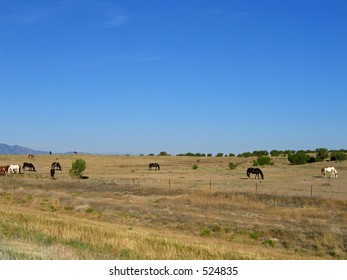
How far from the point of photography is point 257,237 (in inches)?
987

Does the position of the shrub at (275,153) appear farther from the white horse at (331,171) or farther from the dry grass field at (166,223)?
the dry grass field at (166,223)

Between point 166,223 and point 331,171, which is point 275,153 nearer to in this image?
point 331,171

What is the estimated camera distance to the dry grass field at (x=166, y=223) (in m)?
15.3

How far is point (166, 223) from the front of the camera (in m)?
29.0

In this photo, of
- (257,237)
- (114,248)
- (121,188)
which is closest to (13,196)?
(121,188)

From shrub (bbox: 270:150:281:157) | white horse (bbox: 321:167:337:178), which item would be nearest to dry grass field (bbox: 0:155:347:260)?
white horse (bbox: 321:167:337:178)

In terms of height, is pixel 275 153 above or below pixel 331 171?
above

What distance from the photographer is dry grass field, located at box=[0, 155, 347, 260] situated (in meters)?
15.3

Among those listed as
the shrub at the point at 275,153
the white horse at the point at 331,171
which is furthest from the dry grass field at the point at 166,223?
the shrub at the point at 275,153

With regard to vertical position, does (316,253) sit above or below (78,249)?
below

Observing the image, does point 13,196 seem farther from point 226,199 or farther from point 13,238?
point 13,238

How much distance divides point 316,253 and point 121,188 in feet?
89.5

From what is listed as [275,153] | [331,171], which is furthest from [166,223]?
[275,153]

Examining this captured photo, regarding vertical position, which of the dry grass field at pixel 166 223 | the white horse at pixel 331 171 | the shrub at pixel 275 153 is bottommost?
the dry grass field at pixel 166 223
